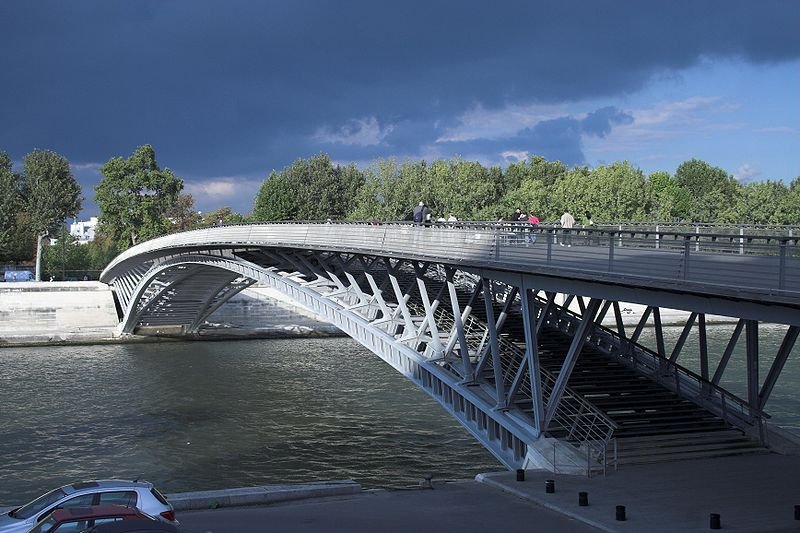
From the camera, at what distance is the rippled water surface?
22.9m

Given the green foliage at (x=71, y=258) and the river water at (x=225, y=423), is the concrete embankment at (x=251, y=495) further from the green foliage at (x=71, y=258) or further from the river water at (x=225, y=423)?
the green foliage at (x=71, y=258)

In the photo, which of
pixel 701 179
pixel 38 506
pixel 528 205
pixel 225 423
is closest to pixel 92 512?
pixel 38 506

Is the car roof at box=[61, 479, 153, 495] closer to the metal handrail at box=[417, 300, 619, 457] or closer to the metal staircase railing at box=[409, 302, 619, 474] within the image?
the metal staircase railing at box=[409, 302, 619, 474]

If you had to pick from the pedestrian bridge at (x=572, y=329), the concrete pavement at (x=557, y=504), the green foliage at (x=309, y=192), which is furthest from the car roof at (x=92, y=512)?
the green foliage at (x=309, y=192)

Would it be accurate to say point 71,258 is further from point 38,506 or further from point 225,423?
point 38,506

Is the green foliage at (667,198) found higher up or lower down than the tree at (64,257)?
higher up

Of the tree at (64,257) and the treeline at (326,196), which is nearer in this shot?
the treeline at (326,196)

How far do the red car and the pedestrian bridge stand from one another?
779 centimetres

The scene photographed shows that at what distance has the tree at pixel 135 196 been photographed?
81062mm

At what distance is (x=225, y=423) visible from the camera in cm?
2980

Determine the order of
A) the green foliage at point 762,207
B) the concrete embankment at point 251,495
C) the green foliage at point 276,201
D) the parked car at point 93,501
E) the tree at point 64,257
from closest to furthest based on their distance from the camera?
the parked car at point 93,501 → the concrete embankment at point 251,495 → the green foliage at point 762,207 → the tree at point 64,257 → the green foliage at point 276,201

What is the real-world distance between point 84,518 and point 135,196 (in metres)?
74.4

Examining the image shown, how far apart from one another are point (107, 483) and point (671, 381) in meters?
12.8

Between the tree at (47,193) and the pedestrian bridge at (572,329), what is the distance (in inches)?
2101
